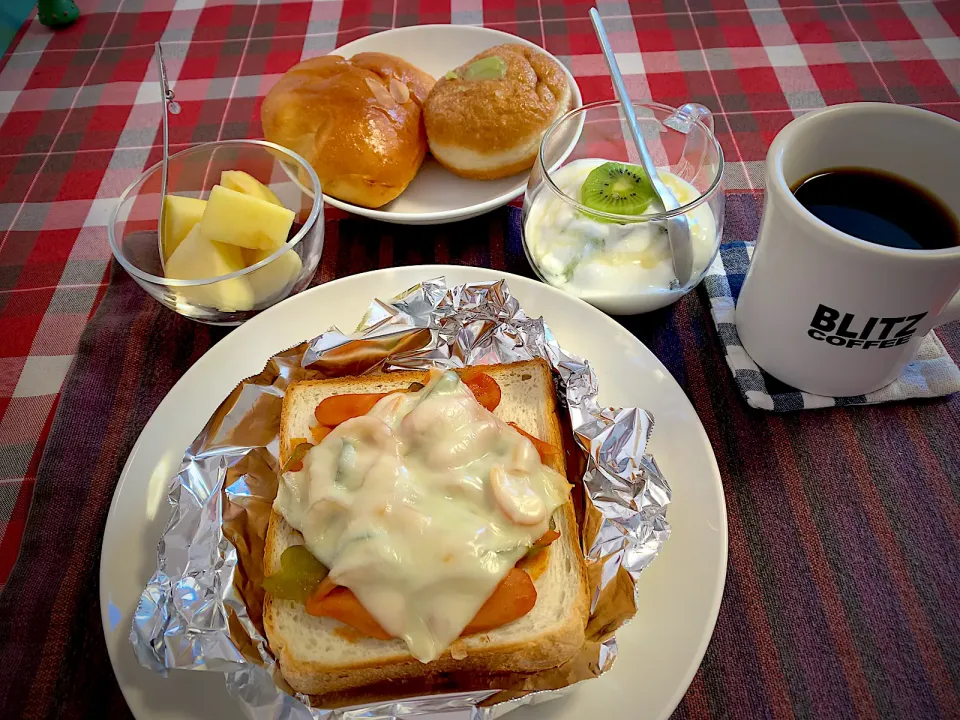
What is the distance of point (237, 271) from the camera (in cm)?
138

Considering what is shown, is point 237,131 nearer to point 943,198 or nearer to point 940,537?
point 943,198

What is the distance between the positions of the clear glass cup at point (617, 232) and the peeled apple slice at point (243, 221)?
54 centimetres

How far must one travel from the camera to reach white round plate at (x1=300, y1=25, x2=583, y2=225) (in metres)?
1.59

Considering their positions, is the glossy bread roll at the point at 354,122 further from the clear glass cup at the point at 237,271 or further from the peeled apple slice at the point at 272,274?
the peeled apple slice at the point at 272,274

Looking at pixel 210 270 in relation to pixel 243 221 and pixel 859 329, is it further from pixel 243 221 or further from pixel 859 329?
pixel 859 329

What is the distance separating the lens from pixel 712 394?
1.35 meters

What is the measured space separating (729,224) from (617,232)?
→ 409 millimetres

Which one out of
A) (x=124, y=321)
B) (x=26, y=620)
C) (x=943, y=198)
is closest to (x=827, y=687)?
(x=943, y=198)

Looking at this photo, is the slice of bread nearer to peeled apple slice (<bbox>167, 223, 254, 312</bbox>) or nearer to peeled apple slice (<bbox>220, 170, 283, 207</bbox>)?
peeled apple slice (<bbox>167, 223, 254, 312</bbox>)

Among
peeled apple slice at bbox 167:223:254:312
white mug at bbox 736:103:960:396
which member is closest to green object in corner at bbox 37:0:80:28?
peeled apple slice at bbox 167:223:254:312

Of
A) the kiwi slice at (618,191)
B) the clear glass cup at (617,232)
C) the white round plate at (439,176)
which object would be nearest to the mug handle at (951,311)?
the clear glass cup at (617,232)

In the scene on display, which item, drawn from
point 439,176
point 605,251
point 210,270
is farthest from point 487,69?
point 210,270

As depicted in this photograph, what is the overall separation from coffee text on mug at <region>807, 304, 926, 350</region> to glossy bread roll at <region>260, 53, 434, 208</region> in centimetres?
101

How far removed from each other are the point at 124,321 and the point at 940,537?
174 centimetres
